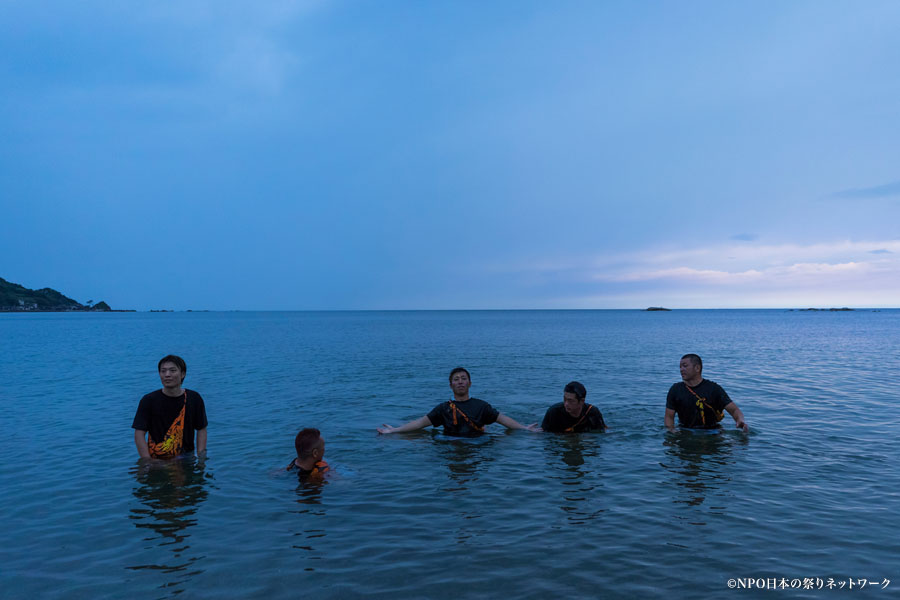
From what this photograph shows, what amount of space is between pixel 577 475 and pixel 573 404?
2.67 m

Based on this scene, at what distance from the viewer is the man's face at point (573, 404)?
13078mm

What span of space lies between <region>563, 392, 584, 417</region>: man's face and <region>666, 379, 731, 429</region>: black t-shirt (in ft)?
8.53

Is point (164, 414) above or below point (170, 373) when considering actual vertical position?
below

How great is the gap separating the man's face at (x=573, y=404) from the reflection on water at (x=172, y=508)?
8359 mm

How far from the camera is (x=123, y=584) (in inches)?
257

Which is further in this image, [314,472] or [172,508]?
[314,472]

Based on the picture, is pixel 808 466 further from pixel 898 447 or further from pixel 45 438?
pixel 45 438

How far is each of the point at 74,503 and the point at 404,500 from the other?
606 cm

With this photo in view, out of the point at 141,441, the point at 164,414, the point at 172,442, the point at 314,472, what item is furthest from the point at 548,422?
the point at 141,441

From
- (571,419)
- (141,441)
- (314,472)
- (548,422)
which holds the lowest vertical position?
(314,472)

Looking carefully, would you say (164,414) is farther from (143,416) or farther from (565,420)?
(565,420)

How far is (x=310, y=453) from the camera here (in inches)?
391

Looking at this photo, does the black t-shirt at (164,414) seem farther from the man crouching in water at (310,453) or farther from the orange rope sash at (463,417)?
the orange rope sash at (463,417)

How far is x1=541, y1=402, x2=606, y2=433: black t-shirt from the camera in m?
13.9
